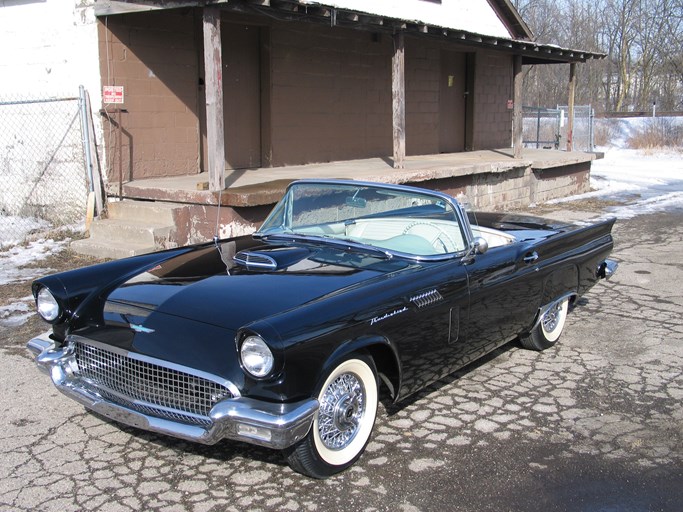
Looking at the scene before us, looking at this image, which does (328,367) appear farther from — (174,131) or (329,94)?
(329,94)

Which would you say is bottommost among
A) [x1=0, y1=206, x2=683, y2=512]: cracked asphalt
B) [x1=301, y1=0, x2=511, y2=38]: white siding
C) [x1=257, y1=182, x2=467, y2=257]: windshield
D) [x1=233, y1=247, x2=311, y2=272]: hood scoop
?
[x1=0, y1=206, x2=683, y2=512]: cracked asphalt

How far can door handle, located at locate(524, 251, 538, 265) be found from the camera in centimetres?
477

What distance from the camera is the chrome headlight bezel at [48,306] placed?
3.78 meters

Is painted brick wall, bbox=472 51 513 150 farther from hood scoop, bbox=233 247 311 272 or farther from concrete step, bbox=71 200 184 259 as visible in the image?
hood scoop, bbox=233 247 311 272

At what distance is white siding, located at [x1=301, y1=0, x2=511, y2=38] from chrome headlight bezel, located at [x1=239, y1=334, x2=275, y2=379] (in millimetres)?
10097

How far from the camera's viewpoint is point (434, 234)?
441 cm

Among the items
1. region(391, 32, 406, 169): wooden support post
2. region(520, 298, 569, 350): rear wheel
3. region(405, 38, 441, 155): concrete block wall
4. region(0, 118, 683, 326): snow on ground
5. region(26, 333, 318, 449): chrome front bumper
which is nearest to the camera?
region(26, 333, 318, 449): chrome front bumper

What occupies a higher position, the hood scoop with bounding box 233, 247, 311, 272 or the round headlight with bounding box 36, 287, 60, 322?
the hood scoop with bounding box 233, 247, 311, 272

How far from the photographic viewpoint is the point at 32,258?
8.02 m

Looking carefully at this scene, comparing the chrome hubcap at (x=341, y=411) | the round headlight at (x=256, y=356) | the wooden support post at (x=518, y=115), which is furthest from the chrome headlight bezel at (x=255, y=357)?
the wooden support post at (x=518, y=115)

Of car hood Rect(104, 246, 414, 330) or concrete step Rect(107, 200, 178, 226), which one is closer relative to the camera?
car hood Rect(104, 246, 414, 330)

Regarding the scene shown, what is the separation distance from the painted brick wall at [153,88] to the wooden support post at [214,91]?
5.37 ft

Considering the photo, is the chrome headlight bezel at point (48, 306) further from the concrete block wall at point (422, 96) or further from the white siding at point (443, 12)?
the concrete block wall at point (422, 96)

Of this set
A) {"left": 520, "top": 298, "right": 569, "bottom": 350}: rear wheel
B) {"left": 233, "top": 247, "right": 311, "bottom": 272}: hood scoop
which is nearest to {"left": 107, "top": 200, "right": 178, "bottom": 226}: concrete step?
{"left": 233, "top": 247, "right": 311, "bottom": 272}: hood scoop
